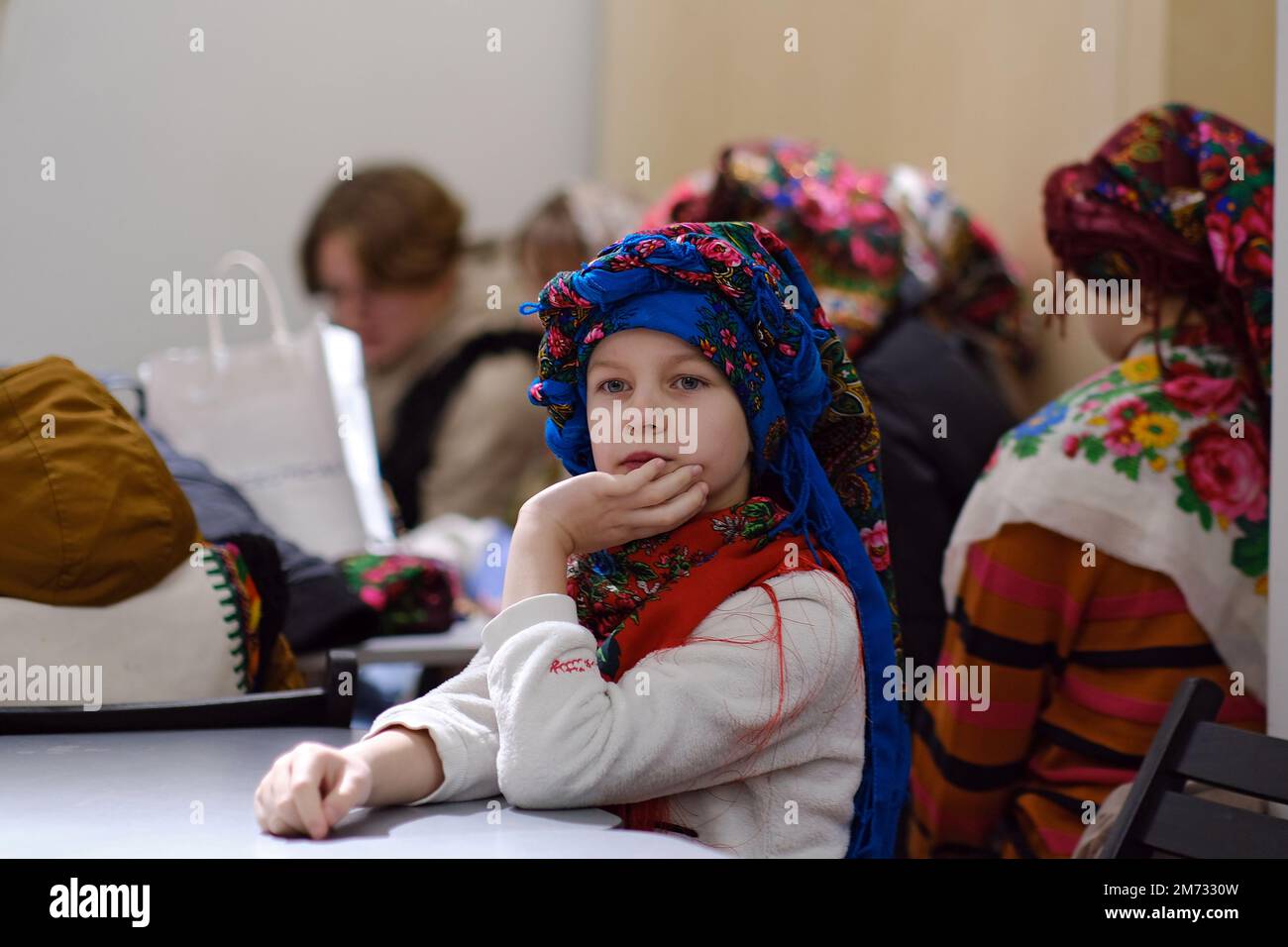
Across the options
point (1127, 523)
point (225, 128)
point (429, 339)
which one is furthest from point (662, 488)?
point (225, 128)

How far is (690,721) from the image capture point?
39.9 inches

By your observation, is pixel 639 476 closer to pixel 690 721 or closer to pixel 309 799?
pixel 690 721

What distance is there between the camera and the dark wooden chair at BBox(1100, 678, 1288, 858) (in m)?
1.16

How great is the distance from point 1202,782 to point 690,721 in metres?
0.52

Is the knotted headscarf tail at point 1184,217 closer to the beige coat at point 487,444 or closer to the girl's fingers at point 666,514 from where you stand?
the girl's fingers at point 666,514

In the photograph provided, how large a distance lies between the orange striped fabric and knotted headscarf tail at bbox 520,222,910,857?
22.2 inches

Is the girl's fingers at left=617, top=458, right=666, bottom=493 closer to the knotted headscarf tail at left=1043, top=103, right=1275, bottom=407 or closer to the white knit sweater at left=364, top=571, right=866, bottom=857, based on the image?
the white knit sweater at left=364, top=571, right=866, bottom=857

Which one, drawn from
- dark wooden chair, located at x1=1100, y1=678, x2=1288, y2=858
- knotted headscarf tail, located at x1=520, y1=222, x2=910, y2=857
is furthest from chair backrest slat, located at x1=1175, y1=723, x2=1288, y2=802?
knotted headscarf tail, located at x1=520, y1=222, x2=910, y2=857

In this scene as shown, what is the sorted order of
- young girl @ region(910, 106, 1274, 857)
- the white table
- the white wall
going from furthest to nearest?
the white wall < young girl @ region(910, 106, 1274, 857) < the white table

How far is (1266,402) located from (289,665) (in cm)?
121

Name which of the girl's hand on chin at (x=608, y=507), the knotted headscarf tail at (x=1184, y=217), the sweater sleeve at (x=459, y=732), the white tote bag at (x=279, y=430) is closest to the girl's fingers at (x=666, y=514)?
the girl's hand on chin at (x=608, y=507)

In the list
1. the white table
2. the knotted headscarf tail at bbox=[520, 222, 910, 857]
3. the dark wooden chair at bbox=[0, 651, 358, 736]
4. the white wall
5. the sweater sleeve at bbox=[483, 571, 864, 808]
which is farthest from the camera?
the white wall
